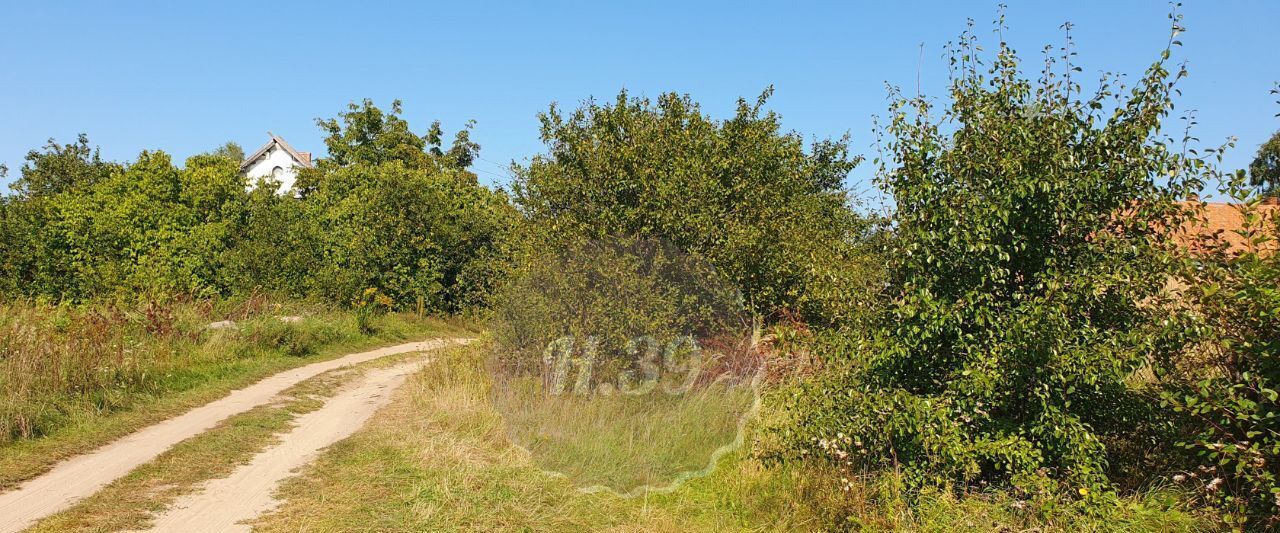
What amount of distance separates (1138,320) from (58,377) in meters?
11.0

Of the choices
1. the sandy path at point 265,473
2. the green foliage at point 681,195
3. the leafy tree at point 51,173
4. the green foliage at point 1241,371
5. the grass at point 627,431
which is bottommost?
the sandy path at point 265,473

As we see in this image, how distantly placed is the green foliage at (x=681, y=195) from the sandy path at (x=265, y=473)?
324 cm

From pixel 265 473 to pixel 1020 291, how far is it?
6.35 metres

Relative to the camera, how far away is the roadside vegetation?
4855 mm

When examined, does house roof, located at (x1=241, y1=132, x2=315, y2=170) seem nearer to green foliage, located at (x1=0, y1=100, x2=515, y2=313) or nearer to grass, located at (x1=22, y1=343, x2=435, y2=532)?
green foliage, located at (x1=0, y1=100, x2=515, y2=313)

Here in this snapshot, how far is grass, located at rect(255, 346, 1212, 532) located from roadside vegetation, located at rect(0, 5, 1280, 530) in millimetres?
28

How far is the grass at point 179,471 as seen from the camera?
577 cm

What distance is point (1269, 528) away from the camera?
470 cm

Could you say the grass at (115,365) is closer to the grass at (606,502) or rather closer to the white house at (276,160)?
the grass at (606,502)

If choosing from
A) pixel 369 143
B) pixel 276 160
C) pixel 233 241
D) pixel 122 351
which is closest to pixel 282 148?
pixel 276 160

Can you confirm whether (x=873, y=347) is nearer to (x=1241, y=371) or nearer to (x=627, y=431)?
(x=1241, y=371)

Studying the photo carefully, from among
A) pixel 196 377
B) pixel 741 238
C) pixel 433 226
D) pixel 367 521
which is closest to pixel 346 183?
pixel 433 226

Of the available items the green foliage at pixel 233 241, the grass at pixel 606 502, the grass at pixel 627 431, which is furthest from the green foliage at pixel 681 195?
the green foliage at pixel 233 241

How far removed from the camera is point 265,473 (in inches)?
285
